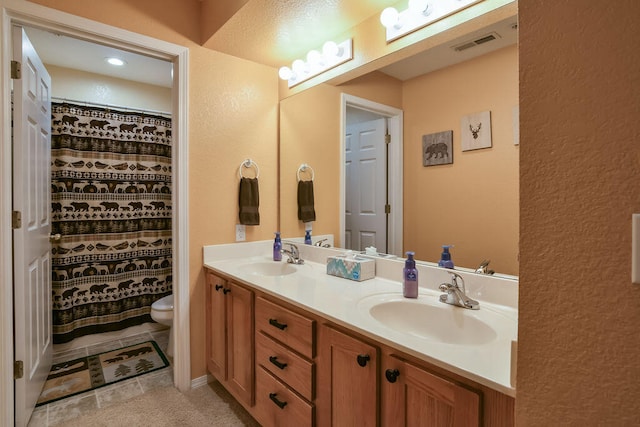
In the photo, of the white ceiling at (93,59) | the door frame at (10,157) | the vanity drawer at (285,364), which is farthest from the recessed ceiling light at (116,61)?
the vanity drawer at (285,364)

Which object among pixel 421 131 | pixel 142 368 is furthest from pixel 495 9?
pixel 142 368

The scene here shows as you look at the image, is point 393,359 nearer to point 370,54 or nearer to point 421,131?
point 421,131

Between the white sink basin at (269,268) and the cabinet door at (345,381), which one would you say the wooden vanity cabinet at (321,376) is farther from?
the white sink basin at (269,268)

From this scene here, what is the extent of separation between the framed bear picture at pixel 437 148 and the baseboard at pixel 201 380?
180 cm

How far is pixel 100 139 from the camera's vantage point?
8.79ft

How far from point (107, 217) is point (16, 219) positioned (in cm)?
116

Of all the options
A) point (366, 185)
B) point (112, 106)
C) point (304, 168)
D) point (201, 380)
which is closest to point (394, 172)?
point (366, 185)

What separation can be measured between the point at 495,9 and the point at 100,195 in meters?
2.87

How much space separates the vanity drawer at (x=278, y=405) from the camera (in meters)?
1.26

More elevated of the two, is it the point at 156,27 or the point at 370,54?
the point at 156,27

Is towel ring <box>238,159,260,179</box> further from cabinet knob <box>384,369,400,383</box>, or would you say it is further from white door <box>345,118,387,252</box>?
cabinet knob <box>384,369,400,383</box>

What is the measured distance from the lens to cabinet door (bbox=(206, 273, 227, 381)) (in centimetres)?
185

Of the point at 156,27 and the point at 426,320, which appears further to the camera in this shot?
the point at 156,27

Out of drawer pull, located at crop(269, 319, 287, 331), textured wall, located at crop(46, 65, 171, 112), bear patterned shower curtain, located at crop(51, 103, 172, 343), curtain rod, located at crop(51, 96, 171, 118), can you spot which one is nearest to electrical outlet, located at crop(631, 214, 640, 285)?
drawer pull, located at crop(269, 319, 287, 331)
